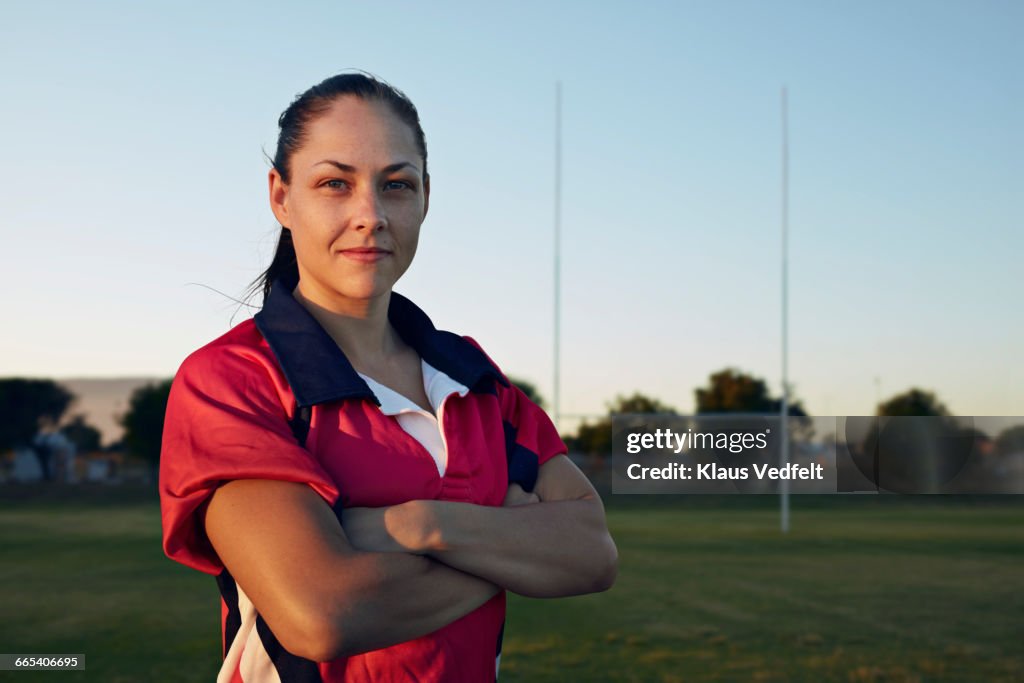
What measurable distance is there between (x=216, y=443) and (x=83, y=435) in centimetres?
4485

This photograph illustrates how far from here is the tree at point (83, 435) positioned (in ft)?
138

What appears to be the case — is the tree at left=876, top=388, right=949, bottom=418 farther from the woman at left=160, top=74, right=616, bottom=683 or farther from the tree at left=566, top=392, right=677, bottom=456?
the woman at left=160, top=74, right=616, bottom=683

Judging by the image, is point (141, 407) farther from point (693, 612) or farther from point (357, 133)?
point (357, 133)

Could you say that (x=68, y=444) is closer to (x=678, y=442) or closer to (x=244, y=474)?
(x=678, y=442)

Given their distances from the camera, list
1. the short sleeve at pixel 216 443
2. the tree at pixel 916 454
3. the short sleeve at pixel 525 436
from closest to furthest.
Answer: the short sleeve at pixel 216 443 → the short sleeve at pixel 525 436 → the tree at pixel 916 454

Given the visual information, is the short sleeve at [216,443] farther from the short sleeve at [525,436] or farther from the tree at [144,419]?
the tree at [144,419]

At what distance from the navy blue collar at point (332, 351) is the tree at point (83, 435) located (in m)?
44.1

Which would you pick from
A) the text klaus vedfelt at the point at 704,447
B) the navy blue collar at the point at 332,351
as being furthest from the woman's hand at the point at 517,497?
the text klaus vedfelt at the point at 704,447

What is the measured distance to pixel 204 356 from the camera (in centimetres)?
135

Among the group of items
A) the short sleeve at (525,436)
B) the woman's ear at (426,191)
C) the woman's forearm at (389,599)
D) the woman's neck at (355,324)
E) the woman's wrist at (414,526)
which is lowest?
the woman's forearm at (389,599)

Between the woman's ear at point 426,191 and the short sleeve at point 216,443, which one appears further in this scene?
the woman's ear at point 426,191

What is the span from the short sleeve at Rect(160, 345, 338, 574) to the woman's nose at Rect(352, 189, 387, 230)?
23cm

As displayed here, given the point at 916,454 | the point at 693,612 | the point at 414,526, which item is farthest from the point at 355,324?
the point at 916,454

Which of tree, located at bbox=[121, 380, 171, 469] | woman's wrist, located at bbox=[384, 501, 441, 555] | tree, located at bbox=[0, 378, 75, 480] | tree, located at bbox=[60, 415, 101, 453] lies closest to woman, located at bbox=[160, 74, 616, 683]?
woman's wrist, located at bbox=[384, 501, 441, 555]
